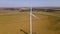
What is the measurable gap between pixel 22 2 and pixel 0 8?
13 cm

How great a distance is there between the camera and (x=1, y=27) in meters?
0.61

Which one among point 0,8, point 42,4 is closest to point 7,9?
point 0,8

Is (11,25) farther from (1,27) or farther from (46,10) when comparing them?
(46,10)

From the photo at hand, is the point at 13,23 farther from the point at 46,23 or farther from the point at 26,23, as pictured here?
the point at 46,23

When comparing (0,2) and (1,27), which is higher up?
(0,2)

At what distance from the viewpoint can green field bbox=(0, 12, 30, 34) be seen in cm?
61

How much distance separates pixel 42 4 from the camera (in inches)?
25.8

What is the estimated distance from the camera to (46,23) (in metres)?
0.62

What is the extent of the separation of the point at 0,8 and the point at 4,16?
0.17ft

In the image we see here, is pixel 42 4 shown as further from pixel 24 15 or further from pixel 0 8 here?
pixel 0 8

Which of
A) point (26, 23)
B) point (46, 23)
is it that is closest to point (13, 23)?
point (26, 23)

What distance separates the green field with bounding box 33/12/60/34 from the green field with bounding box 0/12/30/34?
0.05m

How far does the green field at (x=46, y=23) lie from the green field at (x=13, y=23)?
0.05m

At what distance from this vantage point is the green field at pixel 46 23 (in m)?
0.62
